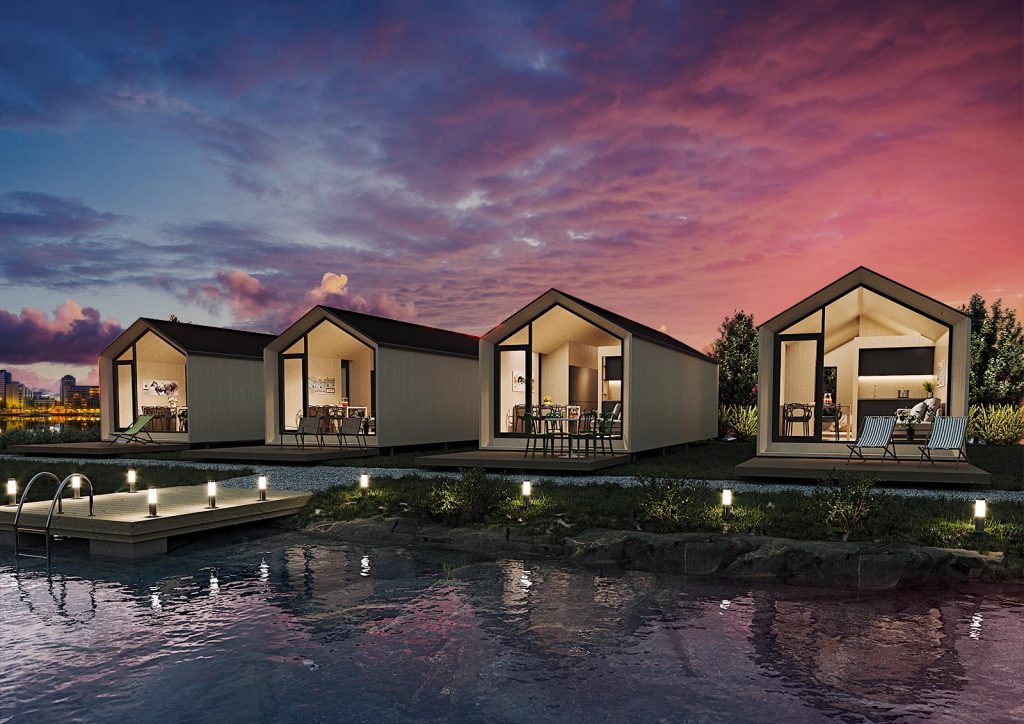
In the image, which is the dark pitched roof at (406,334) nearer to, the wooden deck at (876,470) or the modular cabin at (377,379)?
the modular cabin at (377,379)

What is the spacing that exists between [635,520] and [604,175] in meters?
9.78

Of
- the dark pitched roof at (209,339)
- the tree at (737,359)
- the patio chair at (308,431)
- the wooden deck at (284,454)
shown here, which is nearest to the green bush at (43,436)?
the dark pitched roof at (209,339)

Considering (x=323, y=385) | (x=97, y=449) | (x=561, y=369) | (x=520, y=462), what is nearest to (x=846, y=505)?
(x=520, y=462)

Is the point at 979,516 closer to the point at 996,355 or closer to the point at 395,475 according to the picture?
the point at 395,475

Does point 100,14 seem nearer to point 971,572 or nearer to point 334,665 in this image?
point 334,665

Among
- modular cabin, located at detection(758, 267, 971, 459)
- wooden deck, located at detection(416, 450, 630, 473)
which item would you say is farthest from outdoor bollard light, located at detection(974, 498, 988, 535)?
wooden deck, located at detection(416, 450, 630, 473)

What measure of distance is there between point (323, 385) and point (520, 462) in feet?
34.4

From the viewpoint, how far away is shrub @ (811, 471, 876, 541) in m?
7.48

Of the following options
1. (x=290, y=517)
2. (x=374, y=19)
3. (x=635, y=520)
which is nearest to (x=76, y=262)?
(x=374, y=19)

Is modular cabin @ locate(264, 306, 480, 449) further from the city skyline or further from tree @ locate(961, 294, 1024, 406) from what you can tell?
tree @ locate(961, 294, 1024, 406)

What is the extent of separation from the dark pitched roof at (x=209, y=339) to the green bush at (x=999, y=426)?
68.7 feet

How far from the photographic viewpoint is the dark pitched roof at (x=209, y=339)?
18.3 m

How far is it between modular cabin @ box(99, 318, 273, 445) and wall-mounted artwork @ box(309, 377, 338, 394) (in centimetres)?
144

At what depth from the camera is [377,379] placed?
631 inches
